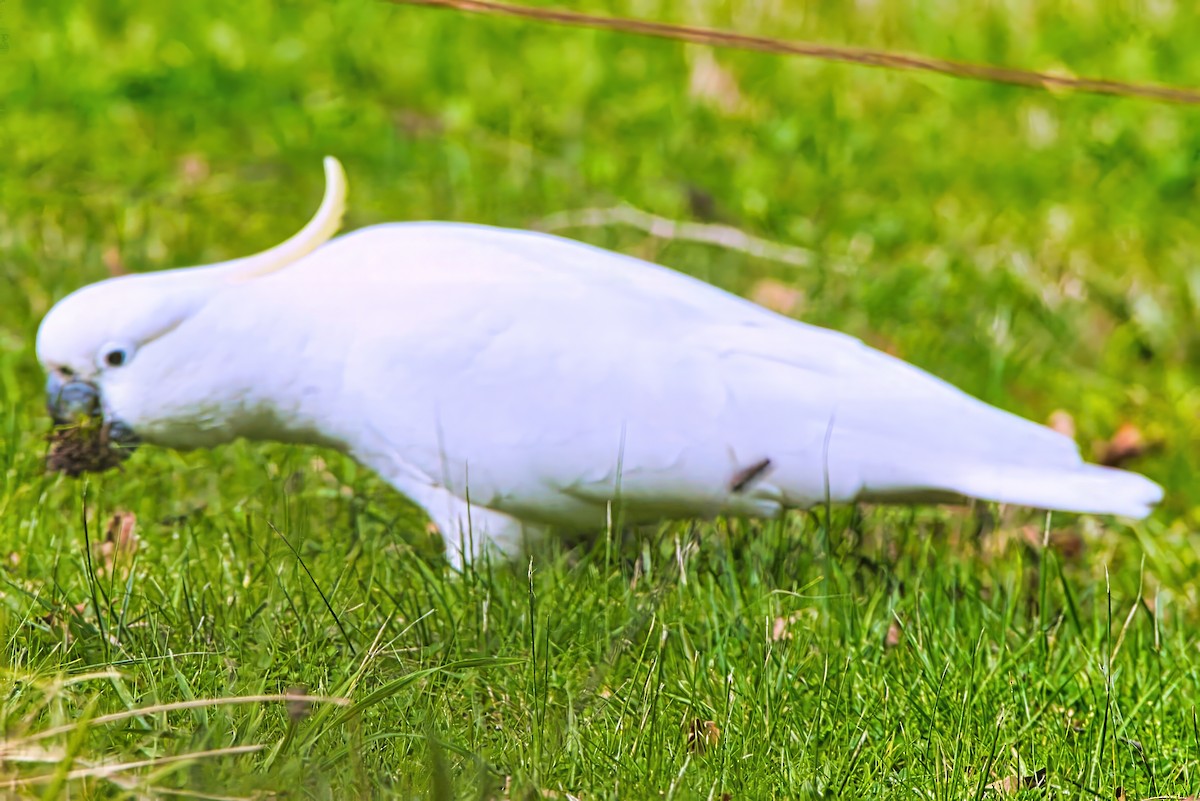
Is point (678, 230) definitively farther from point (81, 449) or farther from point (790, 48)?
point (790, 48)

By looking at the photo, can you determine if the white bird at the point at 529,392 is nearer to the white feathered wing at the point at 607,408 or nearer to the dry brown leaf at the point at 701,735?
the white feathered wing at the point at 607,408

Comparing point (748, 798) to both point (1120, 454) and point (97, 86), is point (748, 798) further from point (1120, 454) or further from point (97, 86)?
point (97, 86)

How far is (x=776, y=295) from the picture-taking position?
12.4 feet

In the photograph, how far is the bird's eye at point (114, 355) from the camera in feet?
7.56

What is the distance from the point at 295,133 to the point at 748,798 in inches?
125

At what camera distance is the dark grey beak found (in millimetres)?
2340

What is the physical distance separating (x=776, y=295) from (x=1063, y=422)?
83 centimetres

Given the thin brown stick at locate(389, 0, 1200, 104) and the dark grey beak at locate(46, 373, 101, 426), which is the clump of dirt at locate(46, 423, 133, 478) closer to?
the dark grey beak at locate(46, 373, 101, 426)

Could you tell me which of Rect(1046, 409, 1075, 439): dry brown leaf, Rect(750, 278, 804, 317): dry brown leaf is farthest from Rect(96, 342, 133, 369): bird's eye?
Rect(1046, 409, 1075, 439): dry brown leaf

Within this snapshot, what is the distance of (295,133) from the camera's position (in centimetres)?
425

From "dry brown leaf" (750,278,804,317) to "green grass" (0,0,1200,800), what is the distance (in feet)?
0.13

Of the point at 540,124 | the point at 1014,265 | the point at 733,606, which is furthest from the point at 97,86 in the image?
the point at 733,606

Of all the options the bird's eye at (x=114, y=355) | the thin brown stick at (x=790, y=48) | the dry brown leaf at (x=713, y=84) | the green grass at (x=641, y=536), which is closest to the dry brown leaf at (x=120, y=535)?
the green grass at (x=641, y=536)

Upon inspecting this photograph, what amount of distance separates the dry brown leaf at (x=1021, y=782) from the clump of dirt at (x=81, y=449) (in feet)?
4.95
